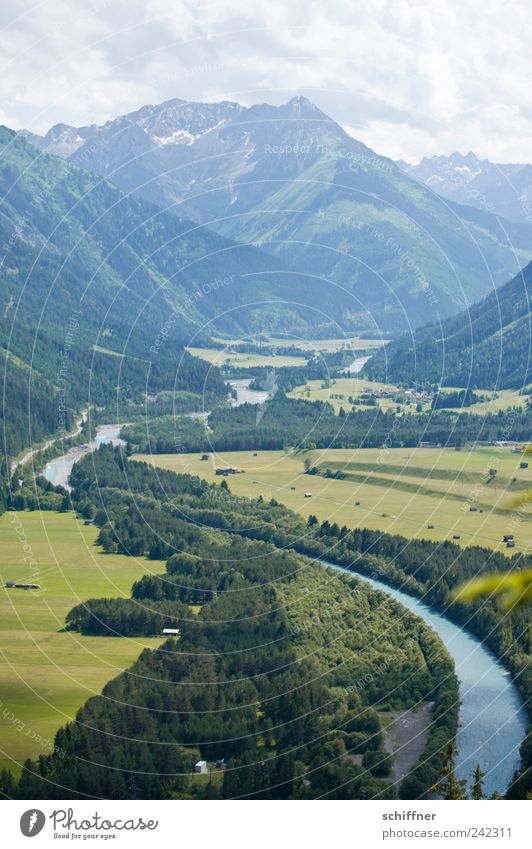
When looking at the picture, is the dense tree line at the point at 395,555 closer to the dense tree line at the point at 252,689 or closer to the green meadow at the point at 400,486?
the green meadow at the point at 400,486

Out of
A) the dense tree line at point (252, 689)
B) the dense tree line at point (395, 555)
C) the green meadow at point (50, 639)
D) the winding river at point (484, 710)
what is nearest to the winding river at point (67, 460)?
the dense tree line at point (395, 555)

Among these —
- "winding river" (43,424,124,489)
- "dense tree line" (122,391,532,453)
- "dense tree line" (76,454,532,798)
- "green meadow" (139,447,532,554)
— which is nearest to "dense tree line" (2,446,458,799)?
"dense tree line" (76,454,532,798)

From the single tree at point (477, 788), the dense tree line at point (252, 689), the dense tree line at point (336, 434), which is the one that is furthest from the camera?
the dense tree line at point (336, 434)

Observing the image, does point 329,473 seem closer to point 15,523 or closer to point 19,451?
point 15,523

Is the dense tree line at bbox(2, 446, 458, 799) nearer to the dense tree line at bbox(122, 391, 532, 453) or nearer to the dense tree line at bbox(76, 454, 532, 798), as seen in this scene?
the dense tree line at bbox(76, 454, 532, 798)

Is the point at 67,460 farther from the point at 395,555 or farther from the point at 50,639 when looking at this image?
the point at 50,639

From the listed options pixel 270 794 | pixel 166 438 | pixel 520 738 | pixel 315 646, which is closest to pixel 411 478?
pixel 166 438

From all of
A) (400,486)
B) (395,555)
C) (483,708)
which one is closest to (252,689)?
(483,708)
